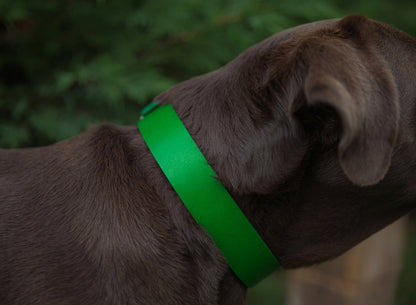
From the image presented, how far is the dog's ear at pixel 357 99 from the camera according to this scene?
4.71 ft

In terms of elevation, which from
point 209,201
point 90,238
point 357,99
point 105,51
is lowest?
point 105,51

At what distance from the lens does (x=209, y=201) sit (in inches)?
66.8

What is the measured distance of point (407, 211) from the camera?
2.05 m

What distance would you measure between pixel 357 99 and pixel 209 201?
577mm

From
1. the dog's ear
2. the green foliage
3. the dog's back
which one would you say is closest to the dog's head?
the dog's ear

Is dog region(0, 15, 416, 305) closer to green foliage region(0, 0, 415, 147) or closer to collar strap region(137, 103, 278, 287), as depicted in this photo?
collar strap region(137, 103, 278, 287)

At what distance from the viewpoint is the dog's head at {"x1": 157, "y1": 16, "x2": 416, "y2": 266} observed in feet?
5.13

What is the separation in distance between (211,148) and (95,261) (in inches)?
21.5

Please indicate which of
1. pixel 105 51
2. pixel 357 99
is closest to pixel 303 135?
pixel 357 99

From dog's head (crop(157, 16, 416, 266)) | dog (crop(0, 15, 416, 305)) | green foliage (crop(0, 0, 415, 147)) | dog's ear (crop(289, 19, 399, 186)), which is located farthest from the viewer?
green foliage (crop(0, 0, 415, 147))

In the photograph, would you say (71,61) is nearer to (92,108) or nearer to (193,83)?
(92,108)

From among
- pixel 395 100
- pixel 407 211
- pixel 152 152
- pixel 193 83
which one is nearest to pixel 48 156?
pixel 152 152

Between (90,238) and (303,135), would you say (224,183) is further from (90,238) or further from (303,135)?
(90,238)

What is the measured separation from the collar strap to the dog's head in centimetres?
6
